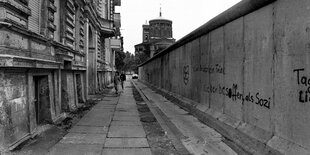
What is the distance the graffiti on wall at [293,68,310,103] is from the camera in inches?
141

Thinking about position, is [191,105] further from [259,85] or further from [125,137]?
[259,85]

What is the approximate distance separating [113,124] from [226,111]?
3271 mm

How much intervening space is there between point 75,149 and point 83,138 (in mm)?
867

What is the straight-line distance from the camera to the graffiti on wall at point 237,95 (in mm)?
4734

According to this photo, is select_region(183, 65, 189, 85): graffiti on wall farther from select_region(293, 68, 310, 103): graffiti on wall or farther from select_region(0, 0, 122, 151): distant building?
select_region(293, 68, 310, 103): graffiti on wall

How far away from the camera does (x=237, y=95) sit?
19.4 ft

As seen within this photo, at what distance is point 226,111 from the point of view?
651 centimetres

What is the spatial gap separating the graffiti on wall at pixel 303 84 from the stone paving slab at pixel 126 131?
3754 mm

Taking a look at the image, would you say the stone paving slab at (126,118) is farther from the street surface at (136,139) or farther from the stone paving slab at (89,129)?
the stone paving slab at (89,129)

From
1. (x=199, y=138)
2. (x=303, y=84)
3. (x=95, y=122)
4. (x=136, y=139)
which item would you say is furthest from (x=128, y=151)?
(x=303, y=84)

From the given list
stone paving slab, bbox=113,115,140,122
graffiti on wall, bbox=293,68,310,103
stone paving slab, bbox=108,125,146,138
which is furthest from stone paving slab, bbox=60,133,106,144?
graffiti on wall, bbox=293,68,310,103

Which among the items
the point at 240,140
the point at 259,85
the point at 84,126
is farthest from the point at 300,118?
the point at 84,126

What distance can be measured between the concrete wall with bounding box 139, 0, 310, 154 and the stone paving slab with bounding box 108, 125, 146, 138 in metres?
2.02

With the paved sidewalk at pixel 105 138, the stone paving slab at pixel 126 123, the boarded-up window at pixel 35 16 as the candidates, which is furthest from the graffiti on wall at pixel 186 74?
the boarded-up window at pixel 35 16
